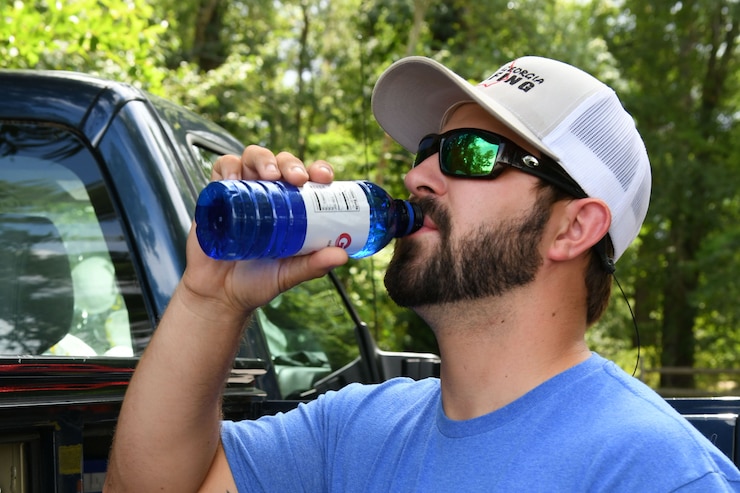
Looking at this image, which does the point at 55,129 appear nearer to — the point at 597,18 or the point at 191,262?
the point at 191,262

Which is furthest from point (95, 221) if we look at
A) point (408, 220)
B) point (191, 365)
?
point (408, 220)

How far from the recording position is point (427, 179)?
2105 mm

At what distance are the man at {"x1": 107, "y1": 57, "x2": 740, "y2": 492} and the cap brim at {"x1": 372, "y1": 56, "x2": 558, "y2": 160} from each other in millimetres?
138

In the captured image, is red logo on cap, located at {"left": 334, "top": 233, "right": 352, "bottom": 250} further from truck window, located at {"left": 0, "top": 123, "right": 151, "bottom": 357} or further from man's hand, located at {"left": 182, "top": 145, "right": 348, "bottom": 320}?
truck window, located at {"left": 0, "top": 123, "right": 151, "bottom": 357}

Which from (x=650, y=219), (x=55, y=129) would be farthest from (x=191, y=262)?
(x=650, y=219)

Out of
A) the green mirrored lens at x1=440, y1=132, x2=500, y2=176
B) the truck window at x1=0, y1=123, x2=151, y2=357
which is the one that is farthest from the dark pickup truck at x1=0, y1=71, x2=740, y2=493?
the green mirrored lens at x1=440, y1=132, x2=500, y2=176

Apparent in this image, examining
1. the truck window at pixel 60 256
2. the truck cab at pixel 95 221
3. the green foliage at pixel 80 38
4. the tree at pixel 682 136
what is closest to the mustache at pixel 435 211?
the truck cab at pixel 95 221

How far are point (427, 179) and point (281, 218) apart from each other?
381mm

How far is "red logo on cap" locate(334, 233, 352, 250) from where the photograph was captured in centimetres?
194

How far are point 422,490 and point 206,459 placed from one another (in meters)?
0.53

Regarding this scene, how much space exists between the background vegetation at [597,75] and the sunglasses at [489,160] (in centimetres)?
935

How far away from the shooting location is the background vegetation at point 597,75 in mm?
15289

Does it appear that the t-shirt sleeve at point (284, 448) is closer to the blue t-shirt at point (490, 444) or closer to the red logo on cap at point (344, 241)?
the blue t-shirt at point (490, 444)

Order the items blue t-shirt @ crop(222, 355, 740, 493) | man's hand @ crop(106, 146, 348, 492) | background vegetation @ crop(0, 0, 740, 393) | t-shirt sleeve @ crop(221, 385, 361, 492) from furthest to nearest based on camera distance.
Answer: background vegetation @ crop(0, 0, 740, 393), t-shirt sleeve @ crop(221, 385, 361, 492), man's hand @ crop(106, 146, 348, 492), blue t-shirt @ crop(222, 355, 740, 493)
